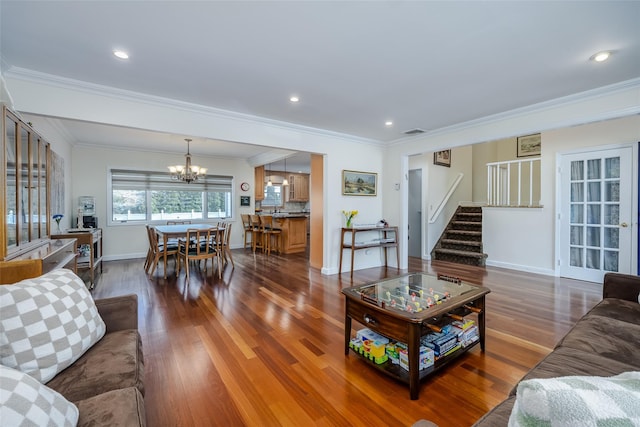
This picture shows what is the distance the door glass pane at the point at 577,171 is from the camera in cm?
442

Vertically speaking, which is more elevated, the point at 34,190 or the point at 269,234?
the point at 34,190

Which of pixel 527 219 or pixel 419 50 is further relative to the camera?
pixel 527 219

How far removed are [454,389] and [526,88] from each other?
308 centimetres

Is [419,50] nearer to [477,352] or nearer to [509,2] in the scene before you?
[509,2]

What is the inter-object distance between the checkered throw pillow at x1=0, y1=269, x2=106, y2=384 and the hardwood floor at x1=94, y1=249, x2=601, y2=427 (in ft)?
2.12

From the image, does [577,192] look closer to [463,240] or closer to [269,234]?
[463,240]

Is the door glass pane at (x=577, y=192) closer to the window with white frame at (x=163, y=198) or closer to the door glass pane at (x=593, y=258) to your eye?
the door glass pane at (x=593, y=258)

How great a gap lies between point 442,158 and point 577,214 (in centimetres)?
281

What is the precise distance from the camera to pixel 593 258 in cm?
430

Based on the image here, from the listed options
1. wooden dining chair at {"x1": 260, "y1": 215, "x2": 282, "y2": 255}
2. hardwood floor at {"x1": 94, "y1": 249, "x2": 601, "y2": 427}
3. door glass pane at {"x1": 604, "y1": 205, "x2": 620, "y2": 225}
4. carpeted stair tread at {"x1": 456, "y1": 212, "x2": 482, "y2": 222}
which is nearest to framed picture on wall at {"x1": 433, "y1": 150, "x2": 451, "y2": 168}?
carpeted stair tread at {"x1": 456, "y1": 212, "x2": 482, "y2": 222}

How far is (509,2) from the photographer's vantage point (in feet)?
5.88

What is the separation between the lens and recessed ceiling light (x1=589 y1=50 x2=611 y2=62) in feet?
7.80

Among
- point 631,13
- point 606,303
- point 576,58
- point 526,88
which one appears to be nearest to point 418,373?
point 606,303

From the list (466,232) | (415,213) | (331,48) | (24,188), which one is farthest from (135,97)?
(466,232)
